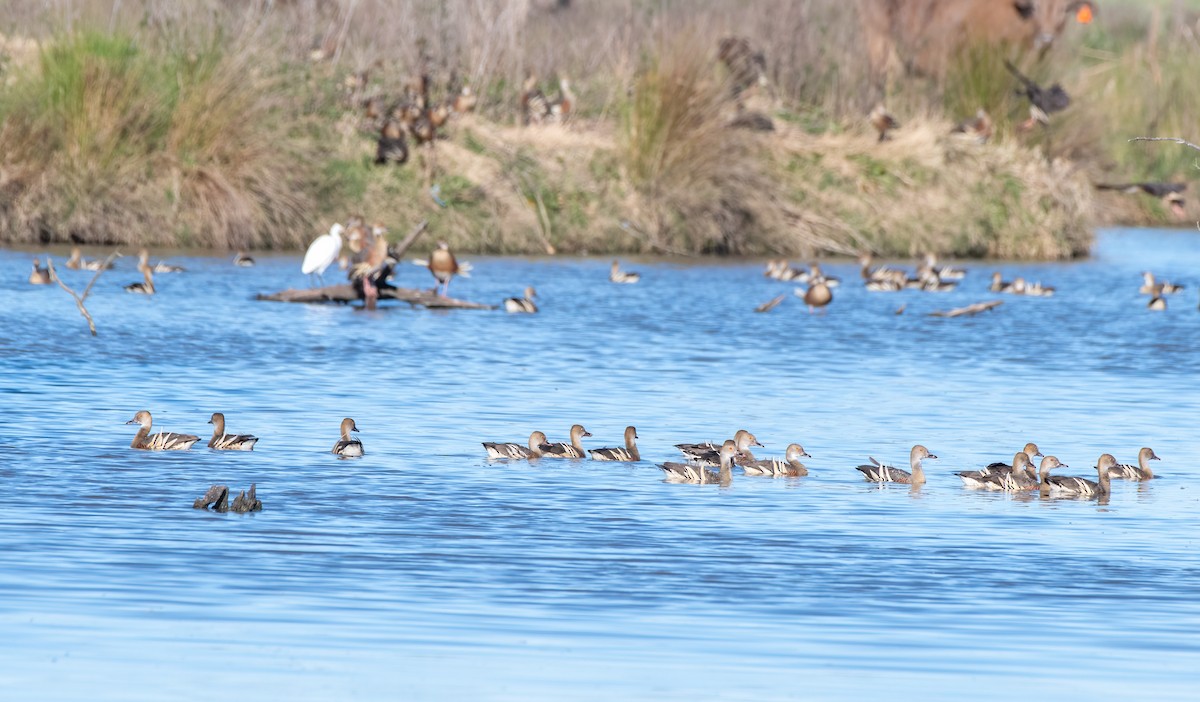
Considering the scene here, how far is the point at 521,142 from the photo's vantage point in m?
32.4

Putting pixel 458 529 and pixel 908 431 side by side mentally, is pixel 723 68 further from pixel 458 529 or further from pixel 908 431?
pixel 458 529

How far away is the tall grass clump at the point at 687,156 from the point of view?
30969 millimetres

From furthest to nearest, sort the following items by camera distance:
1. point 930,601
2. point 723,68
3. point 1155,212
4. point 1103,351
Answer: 1. point 1155,212
2. point 723,68
3. point 1103,351
4. point 930,601

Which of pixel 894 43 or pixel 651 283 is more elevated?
pixel 894 43

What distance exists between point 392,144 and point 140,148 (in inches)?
142

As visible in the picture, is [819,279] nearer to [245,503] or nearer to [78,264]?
[78,264]

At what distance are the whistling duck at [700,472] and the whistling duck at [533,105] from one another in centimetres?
2051

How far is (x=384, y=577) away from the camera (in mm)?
9477

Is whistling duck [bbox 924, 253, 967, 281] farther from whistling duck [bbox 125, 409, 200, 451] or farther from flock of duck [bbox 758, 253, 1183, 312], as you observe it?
whistling duck [bbox 125, 409, 200, 451]

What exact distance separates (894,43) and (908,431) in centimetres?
2253

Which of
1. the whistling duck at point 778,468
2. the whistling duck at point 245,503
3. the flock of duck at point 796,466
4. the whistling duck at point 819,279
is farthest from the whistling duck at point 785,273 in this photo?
the whistling duck at point 245,503

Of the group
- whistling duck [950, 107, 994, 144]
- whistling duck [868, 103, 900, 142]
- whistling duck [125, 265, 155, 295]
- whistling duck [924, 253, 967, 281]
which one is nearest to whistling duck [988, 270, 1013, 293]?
whistling duck [924, 253, 967, 281]

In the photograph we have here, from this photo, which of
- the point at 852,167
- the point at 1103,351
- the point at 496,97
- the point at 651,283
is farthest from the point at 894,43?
the point at 1103,351

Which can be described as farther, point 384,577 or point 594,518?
point 594,518
